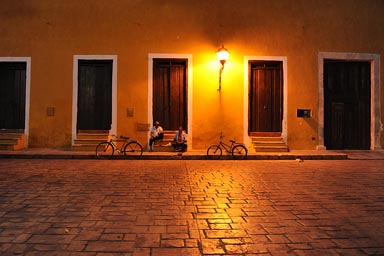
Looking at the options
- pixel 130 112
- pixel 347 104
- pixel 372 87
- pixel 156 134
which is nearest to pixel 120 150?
pixel 156 134

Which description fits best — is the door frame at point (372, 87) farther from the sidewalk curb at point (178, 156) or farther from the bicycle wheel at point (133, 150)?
the bicycle wheel at point (133, 150)

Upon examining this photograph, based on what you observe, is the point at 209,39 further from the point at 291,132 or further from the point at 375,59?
the point at 375,59

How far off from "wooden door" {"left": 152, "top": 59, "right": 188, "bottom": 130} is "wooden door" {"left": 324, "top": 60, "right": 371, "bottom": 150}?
254 inches

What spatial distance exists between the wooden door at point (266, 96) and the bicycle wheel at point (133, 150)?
5.03 metres

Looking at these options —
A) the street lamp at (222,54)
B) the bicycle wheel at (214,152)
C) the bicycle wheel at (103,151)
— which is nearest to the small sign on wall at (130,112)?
the bicycle wheel at (103,151)

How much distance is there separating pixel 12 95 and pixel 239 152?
10.2 m

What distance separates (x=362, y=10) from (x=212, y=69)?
7.22 meters

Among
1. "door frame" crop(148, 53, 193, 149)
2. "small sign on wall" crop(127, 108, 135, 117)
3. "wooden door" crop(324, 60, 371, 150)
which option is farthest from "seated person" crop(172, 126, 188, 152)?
"wooden door" crop(324, 60, 371, 150)

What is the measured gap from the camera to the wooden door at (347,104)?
15531 mm

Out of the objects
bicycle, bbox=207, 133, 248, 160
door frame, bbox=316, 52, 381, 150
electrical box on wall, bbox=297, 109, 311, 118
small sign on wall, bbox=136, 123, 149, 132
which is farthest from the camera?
door frame, bbox=316, 52, 381, 150

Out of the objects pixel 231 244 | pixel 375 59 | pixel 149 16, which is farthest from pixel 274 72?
pixel 231 244

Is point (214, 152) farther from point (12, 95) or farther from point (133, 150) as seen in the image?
point (12, 95)

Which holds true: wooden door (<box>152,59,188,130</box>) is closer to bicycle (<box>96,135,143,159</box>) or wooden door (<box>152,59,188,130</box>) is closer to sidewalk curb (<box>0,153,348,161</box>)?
bicycle (<box>96,135,143,159</box>)

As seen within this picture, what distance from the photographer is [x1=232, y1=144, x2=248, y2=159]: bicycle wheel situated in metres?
13.0
